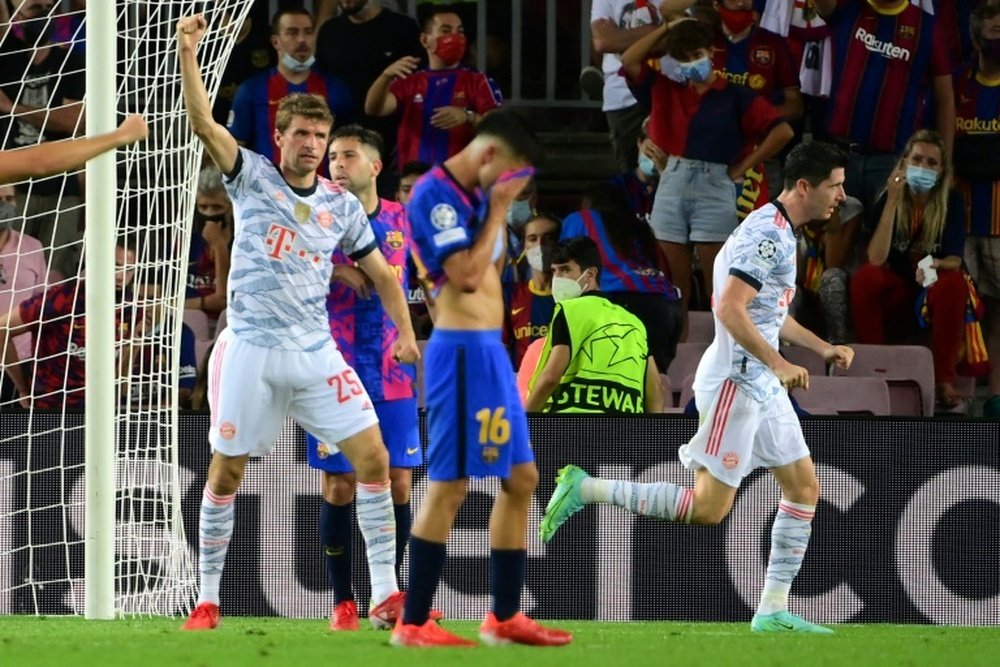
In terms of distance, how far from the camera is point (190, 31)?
7.34 meters

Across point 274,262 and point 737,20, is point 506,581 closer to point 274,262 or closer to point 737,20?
point 274,262

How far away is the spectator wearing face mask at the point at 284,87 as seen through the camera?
1205 cm

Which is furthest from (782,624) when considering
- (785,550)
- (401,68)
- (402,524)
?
(401,68)

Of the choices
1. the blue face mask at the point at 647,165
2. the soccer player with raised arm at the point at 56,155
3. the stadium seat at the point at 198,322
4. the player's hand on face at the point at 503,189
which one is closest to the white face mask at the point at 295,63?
the stadium seat at the point at 198,322

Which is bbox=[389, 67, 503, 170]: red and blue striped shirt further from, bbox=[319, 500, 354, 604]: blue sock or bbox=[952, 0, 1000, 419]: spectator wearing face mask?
bbox=[319, 500, 354, 604]: blue sock

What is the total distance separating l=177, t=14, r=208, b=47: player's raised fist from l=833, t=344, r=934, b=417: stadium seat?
502 cm

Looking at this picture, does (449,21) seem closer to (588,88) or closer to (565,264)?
(588,88)

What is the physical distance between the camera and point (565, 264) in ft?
33.0

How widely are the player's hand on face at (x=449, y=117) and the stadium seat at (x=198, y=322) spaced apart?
6.51 feet

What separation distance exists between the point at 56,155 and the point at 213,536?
1948 mm

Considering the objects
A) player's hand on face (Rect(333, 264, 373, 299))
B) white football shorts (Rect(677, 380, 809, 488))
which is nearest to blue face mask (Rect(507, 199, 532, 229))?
player's hand on face (Rect(333, 264, 373, 299))

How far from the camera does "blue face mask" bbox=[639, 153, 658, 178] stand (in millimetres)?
11930

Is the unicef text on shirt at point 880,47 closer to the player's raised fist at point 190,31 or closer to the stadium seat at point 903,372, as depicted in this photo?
the stadium seat at point 903,372

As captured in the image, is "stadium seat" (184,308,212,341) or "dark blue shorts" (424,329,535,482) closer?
"dark blue shorts" (424,329,535,482)
